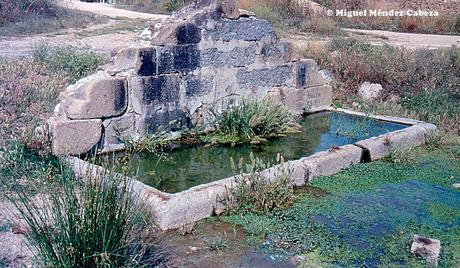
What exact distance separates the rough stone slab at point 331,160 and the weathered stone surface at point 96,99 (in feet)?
7.52

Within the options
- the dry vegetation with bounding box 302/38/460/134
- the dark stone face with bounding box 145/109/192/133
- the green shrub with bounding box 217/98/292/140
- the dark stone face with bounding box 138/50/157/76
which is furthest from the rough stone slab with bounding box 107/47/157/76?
the dry vegetation with bounding box 302/38/460/134

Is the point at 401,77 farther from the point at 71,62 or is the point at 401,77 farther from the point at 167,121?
the point at 71,62

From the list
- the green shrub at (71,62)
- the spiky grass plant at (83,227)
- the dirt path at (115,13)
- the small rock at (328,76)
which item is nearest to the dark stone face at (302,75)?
the small rock at (328,76)

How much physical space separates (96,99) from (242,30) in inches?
100

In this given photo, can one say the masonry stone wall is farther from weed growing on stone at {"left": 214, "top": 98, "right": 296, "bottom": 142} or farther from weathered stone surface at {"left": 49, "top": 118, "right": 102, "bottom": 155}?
weed growing on stone at {"left": 214, "top": 98, "right": 296, "bottom": 142}

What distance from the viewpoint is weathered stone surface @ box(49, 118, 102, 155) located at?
19.4 ft

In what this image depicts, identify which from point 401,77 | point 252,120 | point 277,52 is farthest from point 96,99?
point 401,77

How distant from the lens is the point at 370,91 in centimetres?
1058

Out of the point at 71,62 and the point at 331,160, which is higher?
the point at 71,62

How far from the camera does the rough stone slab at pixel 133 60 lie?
6.38 meters

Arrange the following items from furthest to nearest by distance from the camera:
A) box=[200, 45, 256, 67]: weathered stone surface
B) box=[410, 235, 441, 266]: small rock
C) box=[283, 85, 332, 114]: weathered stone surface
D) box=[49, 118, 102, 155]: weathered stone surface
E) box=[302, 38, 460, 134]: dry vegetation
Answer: box=[302, 38, 460, 134]: dry vegetation
box=[283, 85, 332, 114]: weathered stone surface
box=[200, 45, 256, 67]: weathered stone surface
box=[49, 118, 102, 155]: weathered stone surface
box=[410, 235, 441, 266]: small rock

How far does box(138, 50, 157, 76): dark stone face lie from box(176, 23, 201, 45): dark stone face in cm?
46

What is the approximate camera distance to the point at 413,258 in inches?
→ 167

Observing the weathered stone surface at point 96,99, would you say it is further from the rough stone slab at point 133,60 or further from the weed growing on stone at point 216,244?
the weed growing on stone at point 216,244
